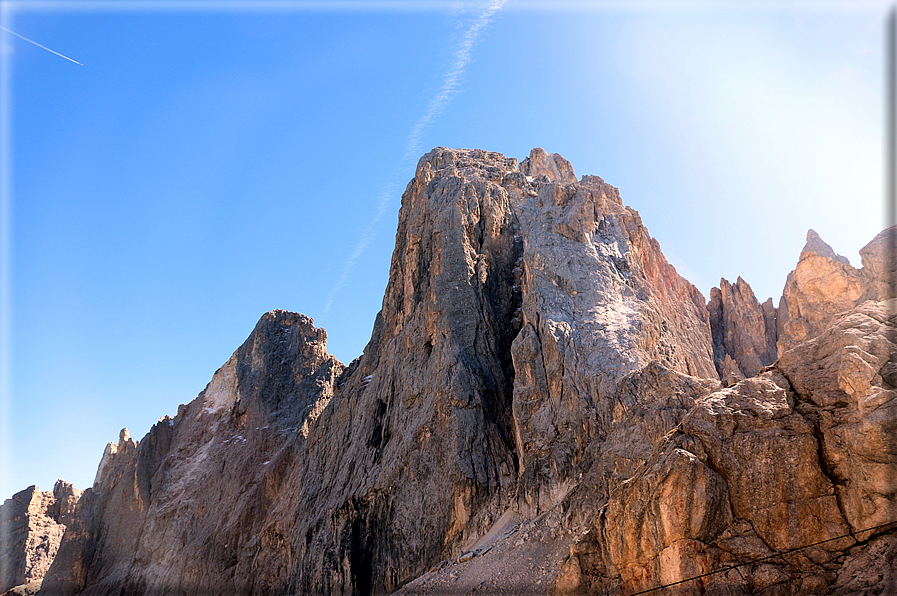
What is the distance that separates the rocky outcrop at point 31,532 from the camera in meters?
89.4

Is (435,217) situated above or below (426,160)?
below

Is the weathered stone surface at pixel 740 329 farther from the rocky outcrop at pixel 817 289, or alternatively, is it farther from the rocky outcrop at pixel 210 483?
the rocky outcrop at pixel 210 483

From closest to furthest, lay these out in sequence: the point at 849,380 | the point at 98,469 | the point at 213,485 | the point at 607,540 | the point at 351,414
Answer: the point at 849,380, the point at 607,540, the point at 351,414, the point at 213,485, the point at 98,469

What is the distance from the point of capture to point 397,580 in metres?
49.3

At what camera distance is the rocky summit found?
21656 mm

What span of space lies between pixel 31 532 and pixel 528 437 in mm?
82220

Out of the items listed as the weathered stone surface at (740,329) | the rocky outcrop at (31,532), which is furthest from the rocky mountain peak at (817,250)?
the rocky outcrop at (31,532)

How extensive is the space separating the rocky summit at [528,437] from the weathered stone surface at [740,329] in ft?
0.88

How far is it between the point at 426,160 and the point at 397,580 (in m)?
47.9

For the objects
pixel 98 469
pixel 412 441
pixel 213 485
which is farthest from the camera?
pixel 98 469

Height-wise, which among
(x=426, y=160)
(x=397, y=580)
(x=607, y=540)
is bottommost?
(x=397, y=580)

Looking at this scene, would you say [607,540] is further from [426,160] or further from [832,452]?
[426,160]

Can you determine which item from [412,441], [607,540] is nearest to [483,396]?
[412,441]

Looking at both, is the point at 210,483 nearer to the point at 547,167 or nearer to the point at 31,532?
the point at 31,532
